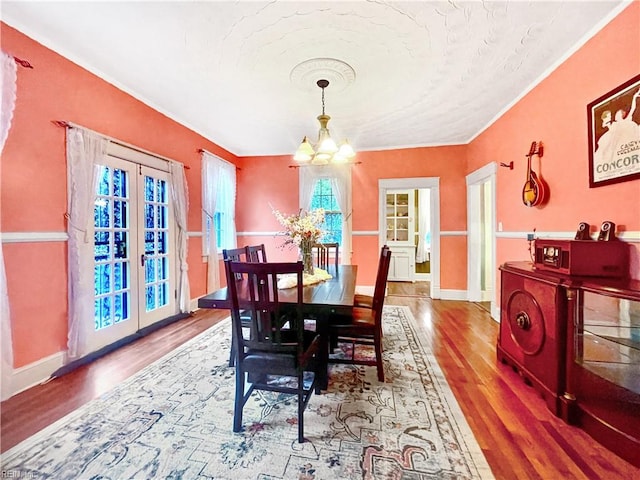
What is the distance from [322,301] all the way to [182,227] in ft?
9.44

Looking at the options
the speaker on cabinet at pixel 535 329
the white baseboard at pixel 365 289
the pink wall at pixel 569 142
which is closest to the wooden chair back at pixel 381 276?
the speaker on cabinet at pixel 535 329

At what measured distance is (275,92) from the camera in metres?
3.07

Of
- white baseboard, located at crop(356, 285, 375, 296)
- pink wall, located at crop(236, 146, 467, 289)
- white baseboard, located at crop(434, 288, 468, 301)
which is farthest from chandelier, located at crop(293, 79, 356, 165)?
white baseboard, located at crop(434, 288, 468, 301)

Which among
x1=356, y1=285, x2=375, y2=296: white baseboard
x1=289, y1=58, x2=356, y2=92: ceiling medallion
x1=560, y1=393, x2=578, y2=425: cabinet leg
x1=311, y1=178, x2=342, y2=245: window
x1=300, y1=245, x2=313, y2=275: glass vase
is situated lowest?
x1=560, y1=393, x2=578, y2=425: cabinet leg

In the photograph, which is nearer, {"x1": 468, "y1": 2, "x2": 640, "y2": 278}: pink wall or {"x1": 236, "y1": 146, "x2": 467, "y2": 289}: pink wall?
{"x1": 468, "y1": 2, "x2": 640, "y2": 278}: pink wall

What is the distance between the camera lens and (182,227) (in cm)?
388

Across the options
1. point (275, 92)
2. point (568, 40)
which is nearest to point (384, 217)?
point (275, 92)

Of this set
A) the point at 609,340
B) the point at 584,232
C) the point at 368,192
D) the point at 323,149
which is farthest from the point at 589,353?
the point at 368,192

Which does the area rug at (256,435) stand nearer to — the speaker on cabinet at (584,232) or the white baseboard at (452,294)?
the speaker on cabinet at (584,232)

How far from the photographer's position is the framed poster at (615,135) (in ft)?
5.84

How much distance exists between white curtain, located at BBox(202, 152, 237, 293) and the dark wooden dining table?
257cm

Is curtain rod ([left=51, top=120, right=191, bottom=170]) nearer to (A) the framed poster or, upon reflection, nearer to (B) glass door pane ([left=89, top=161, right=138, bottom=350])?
(B) glass door pane ([left=89, top=161, right=138, bottom=350])

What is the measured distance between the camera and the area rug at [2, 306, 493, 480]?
1404 millimetres

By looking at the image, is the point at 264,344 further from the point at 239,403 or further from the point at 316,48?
the point at 316,48
